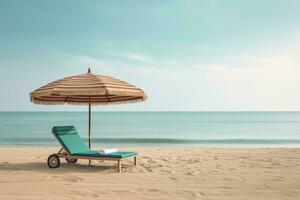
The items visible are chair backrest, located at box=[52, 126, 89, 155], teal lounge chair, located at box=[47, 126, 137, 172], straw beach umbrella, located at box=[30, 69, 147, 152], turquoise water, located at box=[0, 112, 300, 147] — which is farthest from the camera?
turquoise water, located at box=[0, 112, 300, 147]

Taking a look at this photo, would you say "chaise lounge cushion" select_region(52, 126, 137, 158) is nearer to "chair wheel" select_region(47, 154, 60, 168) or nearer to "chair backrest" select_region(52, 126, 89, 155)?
"chair backrest" select_region(52, 126, 89, 155)

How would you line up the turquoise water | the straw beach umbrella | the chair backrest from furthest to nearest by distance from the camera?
the turquoise water → the chair backrest → the straw beach umbrella

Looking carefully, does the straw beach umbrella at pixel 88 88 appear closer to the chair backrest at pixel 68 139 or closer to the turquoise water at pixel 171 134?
the chair backrest at pixel 68 139

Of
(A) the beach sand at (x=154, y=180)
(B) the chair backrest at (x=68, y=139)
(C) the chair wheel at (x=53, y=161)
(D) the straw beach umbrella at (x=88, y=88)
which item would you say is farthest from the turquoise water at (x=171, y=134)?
(D) the straw beach umbrella at (x=88, y=88)

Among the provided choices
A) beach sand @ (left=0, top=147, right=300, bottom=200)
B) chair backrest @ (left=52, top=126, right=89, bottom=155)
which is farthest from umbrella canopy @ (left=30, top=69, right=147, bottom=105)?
beach sand @ (left=0, top=147, right=300, bottom=200)

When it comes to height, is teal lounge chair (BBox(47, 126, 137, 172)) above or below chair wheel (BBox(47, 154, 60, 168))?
above

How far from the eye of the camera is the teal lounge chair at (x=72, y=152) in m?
6.94

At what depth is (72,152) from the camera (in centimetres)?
729

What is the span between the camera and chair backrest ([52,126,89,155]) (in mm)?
Answer: 7305

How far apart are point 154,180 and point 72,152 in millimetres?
2067

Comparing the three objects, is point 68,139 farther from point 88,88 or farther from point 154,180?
point 154,180

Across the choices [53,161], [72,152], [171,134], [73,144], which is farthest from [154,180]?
[171,134]

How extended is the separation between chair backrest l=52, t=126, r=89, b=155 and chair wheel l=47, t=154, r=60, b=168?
→ 0.29m

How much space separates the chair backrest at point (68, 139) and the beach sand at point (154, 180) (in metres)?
0.36
